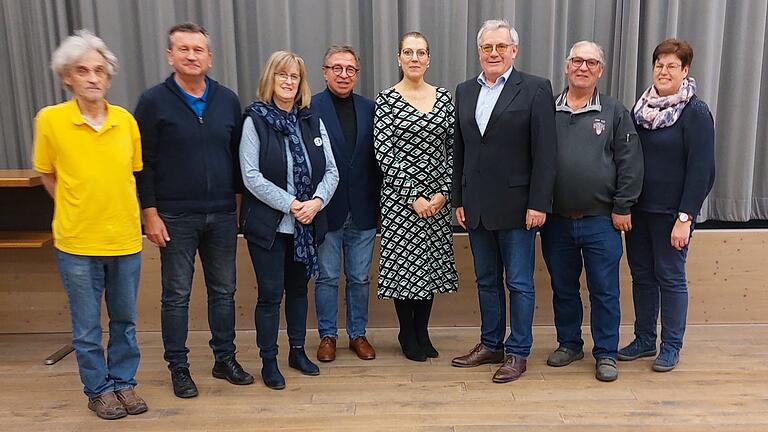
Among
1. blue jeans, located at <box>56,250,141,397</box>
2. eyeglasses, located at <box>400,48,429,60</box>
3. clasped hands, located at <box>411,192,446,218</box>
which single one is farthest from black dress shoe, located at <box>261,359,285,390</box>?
eyeglasses, located at <box>400,48,429,60</box>

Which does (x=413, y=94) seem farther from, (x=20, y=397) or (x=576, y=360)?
(x=20, y=397)

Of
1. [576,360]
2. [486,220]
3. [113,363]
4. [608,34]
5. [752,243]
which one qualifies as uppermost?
[608,34]

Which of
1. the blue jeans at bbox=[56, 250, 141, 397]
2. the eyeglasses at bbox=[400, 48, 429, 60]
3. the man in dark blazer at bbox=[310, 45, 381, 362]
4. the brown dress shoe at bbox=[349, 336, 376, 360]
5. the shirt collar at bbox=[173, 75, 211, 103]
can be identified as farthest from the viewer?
the brown dress shoe at bbox=[349, 336, 376, 360]

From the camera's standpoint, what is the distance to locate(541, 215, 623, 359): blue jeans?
105 inches

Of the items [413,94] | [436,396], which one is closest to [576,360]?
[436,396]

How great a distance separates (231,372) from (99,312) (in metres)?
0.65

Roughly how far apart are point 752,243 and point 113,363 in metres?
3.34

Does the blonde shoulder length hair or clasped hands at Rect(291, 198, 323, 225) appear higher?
the blonde shoulder length hair

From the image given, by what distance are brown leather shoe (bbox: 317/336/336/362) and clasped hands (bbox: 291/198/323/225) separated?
2.49 feet

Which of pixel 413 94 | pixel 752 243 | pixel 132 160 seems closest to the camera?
pixel 132 160

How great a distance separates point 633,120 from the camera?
2.71m

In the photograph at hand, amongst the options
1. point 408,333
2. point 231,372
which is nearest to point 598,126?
point 408,333

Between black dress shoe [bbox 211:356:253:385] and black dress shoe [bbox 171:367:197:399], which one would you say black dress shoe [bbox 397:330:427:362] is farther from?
black dress shoe [bbox 171:367:197:399]

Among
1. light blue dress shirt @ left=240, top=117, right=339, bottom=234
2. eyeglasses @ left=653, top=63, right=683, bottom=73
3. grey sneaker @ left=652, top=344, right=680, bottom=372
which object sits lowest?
grey sneaker @ left=652, top=344, right=680, bottom=372
